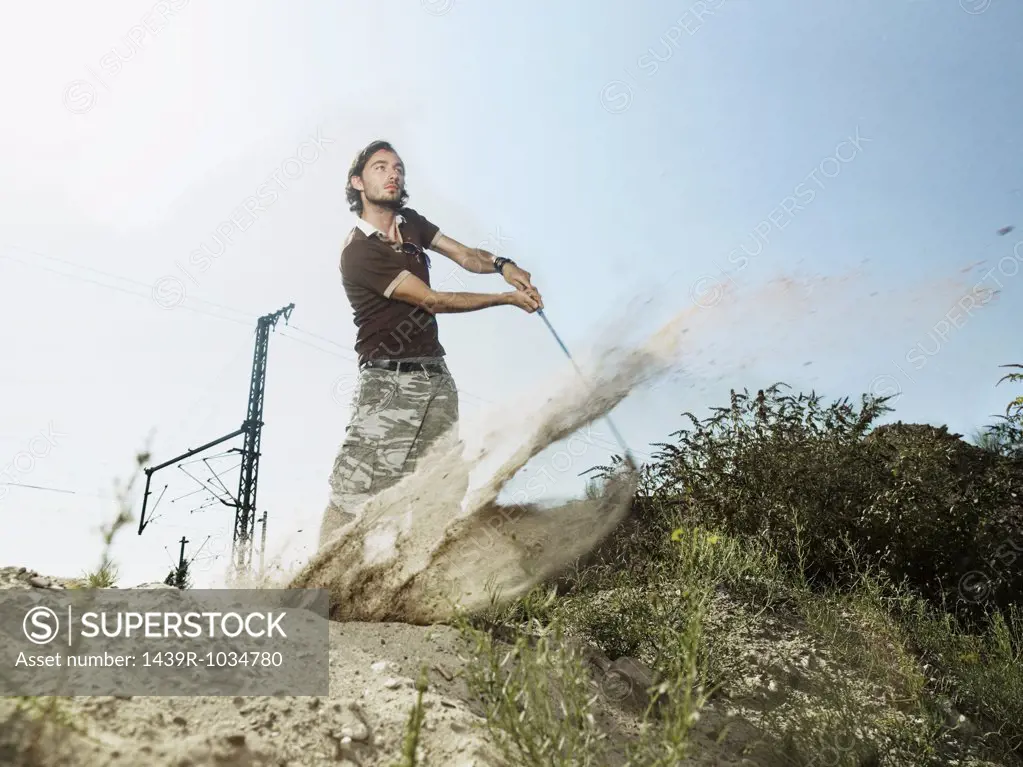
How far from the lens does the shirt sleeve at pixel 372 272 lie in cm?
698

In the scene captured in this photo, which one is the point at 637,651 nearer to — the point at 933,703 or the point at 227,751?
the point at 933,703

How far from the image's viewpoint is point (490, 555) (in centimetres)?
535

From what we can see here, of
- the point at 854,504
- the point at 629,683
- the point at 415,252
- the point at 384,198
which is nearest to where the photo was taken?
the point at 629,683

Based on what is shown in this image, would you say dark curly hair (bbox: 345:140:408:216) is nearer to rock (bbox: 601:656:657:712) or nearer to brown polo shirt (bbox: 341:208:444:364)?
brown polo shirt (bbox: 341:208:444:364)

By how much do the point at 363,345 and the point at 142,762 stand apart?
16.4 ft

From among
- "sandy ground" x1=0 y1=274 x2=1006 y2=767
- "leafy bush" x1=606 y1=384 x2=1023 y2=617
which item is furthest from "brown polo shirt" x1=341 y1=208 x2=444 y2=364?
"leafy bush" x1=606 y1=384 x2=1023 y2=617

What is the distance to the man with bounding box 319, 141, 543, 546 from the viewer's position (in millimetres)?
6395

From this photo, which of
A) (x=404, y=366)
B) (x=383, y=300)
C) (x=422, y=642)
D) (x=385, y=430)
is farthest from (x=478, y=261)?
(x=422, y=642)

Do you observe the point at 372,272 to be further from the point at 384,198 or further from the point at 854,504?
the point at 854,504

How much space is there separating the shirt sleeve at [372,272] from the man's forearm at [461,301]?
1.35 ft

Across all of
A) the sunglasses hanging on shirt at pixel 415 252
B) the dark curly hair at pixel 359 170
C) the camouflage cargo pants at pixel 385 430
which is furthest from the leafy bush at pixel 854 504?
the dark curly hair at pixel 359 170

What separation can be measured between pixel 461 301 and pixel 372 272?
3.15 feet

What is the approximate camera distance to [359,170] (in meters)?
7.57

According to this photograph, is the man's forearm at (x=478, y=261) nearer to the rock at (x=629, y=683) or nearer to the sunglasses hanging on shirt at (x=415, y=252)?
the sunglasses hanging on shirt at (x=415, y=252)
